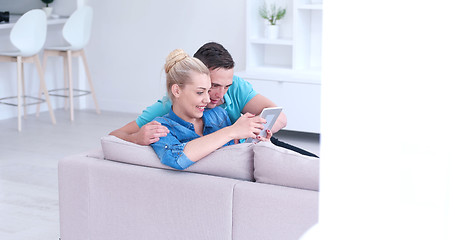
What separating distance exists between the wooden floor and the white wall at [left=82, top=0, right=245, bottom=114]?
28 centimetres

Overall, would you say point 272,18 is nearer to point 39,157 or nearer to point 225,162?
point 39,157

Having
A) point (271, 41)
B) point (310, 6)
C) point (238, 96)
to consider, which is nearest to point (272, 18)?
point (271, 41)

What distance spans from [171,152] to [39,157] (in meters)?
2.86

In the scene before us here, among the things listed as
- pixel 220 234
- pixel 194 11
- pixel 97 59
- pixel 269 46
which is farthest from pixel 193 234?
pixel 97 59

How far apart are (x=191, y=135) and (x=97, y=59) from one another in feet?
15.2

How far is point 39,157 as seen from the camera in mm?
4613

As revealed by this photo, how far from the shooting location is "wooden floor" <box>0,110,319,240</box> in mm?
3164

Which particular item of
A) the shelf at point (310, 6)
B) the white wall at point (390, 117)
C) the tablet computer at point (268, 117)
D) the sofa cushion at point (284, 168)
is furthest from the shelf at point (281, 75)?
the white wall at point (390, 117)

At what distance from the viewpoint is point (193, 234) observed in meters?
2.02

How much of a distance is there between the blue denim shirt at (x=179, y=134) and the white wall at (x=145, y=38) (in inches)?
133

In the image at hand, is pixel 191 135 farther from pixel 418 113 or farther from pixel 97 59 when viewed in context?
pixel 97 59

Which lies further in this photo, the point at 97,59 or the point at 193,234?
the point at 97,59

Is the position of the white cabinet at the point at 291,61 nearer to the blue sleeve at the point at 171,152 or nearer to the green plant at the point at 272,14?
the green plant at the point at 272,14

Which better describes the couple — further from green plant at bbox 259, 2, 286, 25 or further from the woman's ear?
green plant at bbox 259, 2, 286, 25
